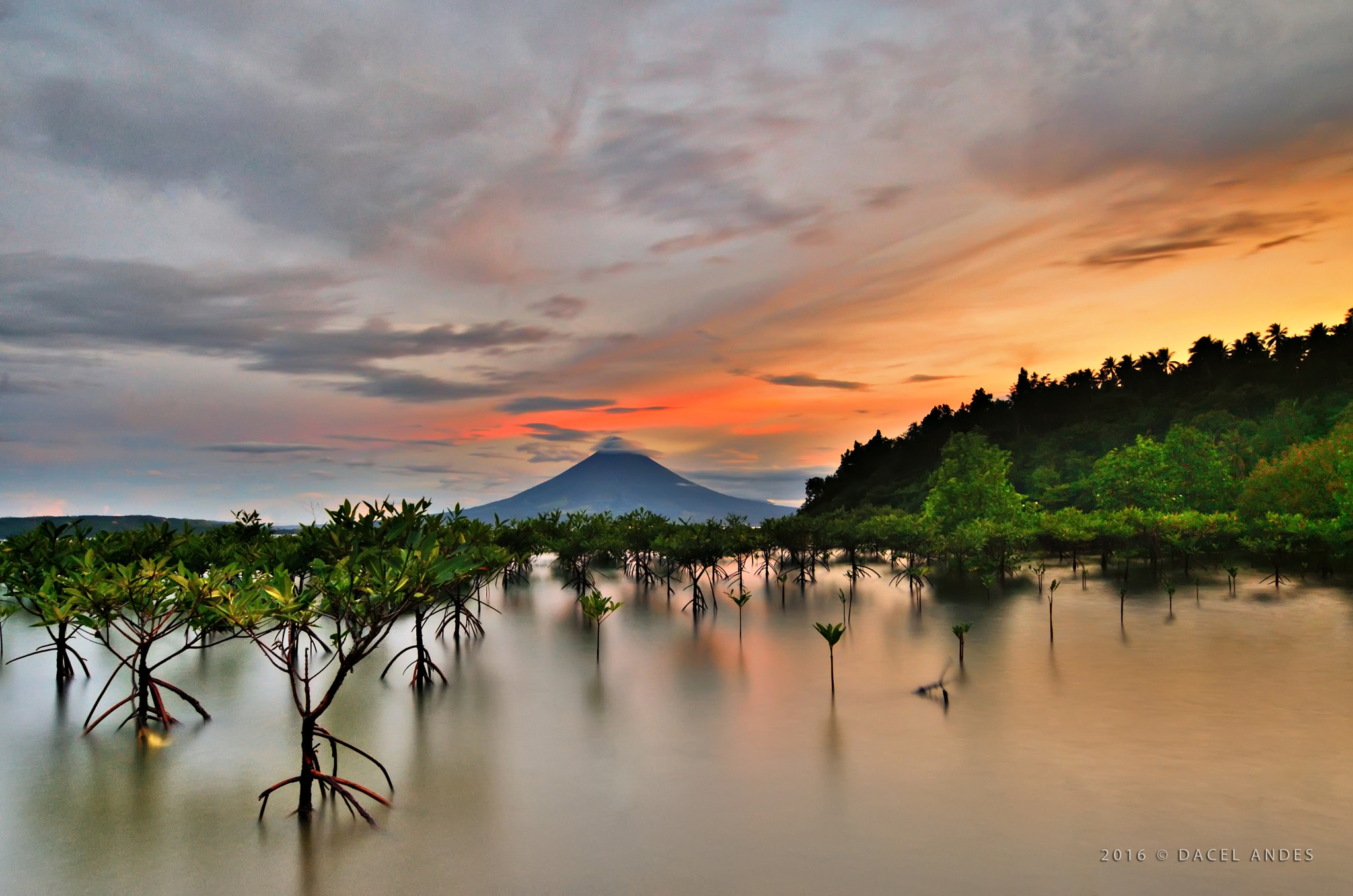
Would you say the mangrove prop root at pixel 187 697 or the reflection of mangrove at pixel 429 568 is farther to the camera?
the mangrove prop root at pixel 187 697

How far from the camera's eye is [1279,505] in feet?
119

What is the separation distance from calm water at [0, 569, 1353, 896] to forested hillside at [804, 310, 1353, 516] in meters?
22.5

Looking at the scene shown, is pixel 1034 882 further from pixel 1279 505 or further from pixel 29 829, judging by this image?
pixel 1279 505

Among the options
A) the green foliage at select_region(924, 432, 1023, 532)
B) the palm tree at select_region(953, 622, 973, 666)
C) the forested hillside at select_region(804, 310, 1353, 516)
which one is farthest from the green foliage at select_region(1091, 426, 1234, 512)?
the palm tree at select_region(953, 622, 973, 666)

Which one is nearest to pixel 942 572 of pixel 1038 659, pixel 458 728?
pixel 1038 659

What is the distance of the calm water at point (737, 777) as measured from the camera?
Answer: 999cm

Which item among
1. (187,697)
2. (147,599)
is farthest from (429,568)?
(187,697)

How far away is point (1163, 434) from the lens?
6975cm

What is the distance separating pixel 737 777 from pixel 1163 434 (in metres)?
74.3

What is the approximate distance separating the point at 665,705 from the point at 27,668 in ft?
70.0

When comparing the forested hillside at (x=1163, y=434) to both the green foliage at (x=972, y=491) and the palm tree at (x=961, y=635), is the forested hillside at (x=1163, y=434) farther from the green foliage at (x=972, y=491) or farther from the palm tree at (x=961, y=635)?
the palm tree at (x=961, y=635)

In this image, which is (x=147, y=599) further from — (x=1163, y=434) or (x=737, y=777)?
(x=1163, y=434)

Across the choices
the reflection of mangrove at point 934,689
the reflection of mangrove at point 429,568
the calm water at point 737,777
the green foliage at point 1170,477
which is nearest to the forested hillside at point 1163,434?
the green foliage at point 1170,477

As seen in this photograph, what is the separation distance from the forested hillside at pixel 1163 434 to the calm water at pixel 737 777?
22502mm
